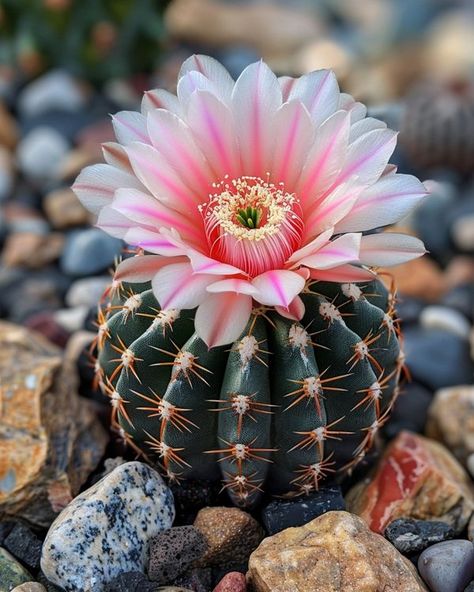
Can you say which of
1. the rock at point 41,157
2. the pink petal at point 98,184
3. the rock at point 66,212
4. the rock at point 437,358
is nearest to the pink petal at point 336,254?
the pink petal at point 98,184

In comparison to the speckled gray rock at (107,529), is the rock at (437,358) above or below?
below

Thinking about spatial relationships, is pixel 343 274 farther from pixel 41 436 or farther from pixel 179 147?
pixel 41 436

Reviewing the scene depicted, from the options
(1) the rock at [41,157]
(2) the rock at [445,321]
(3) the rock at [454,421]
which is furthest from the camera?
(1) the rock at [41,157]

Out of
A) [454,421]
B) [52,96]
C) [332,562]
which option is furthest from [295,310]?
[52,96]

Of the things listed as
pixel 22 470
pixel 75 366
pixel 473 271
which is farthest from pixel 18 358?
pixel 473 271

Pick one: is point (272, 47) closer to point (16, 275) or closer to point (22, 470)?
point (16, 275)

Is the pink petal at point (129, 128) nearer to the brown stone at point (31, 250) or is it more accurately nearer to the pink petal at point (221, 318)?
the pink petal at point (221, 318)
